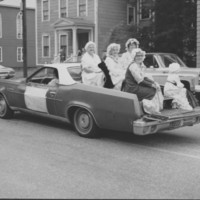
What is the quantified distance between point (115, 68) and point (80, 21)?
823 inches

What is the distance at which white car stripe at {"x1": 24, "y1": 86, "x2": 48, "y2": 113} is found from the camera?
8297 millimetres

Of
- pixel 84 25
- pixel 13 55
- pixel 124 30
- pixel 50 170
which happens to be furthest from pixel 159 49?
pixel 13 55

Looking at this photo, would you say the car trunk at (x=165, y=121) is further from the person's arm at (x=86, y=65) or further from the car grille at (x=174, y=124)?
the person's arm at (x=86, y=65)

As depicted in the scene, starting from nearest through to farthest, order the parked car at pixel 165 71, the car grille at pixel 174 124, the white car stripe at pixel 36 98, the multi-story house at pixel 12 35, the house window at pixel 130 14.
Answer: the car grille at pixel 174 124
the white car stripe at pixel 36 98
the parked car at pixel 165 71
the house window at pixel 130 14
the multi-story house at pixel 12 35

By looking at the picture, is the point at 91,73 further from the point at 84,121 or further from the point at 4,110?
the point at 4,110

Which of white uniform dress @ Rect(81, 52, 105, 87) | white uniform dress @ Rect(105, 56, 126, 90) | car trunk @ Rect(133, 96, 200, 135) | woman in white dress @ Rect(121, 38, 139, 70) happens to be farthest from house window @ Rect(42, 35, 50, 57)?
car trunk @ Rect(133, 96, 200, 135)

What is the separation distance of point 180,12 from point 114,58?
606 inches

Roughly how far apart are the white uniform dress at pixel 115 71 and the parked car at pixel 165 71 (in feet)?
14.4

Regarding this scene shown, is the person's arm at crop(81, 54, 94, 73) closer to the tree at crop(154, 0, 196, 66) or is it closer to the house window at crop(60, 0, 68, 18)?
the tree at crop(154, 0, 196, 66)

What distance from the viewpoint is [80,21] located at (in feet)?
93.2

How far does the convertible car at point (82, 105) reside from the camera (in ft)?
22.1

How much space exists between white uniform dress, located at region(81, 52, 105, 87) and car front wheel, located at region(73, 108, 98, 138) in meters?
0.69

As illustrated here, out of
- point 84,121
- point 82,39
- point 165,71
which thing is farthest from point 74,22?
point 84,121

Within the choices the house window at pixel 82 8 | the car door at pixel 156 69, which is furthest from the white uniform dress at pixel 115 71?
the house window at pixel 82 8
